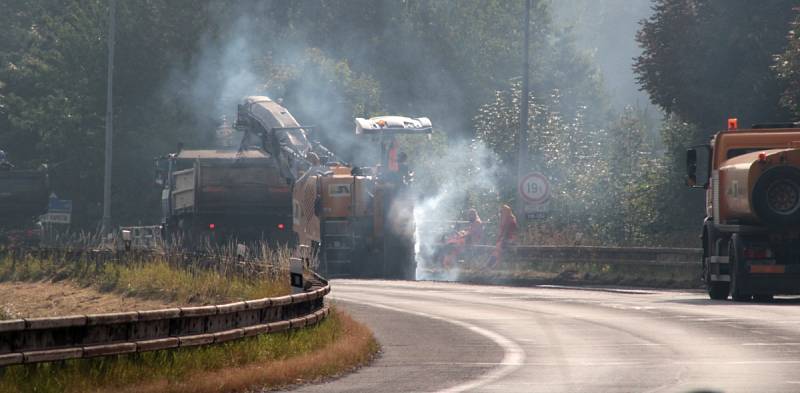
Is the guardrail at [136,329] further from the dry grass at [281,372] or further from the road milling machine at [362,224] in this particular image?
the road milling machine at [362,224]

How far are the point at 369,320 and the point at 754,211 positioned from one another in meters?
6.50

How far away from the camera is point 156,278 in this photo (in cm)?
3328

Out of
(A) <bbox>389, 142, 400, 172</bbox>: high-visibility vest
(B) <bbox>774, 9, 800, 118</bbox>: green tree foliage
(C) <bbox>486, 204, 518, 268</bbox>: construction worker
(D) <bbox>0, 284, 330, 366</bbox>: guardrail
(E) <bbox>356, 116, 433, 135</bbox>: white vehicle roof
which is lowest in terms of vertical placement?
(D) <bbox>0, 284, 330, 366</bbox>: guardrail

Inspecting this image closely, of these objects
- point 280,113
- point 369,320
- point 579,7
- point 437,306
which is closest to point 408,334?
point 369,320

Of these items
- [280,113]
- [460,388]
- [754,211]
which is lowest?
[460,388]

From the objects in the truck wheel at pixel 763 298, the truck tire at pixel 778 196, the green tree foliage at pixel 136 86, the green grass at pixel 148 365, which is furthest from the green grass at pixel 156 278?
the green tree foliage at pixel 136 86

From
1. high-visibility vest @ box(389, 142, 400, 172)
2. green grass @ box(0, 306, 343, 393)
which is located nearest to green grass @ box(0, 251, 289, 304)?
green grass @ box(0, 306, 343, 393)

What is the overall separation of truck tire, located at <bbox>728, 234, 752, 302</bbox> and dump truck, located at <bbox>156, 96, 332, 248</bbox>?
17.7 metres

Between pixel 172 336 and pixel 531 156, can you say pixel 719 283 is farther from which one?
pixel 531 156

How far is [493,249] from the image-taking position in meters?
39.1

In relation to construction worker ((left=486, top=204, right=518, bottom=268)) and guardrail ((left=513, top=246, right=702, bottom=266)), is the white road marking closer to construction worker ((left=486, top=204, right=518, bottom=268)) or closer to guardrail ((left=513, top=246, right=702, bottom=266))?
guardrail ((left=513, top=246, right=702, bottom=266))

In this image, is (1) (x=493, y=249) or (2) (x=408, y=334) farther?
(1) (x=493, y=249)

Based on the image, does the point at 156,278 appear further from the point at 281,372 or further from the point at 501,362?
the point at 281,372

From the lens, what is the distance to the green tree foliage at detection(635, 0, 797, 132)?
4288cm
